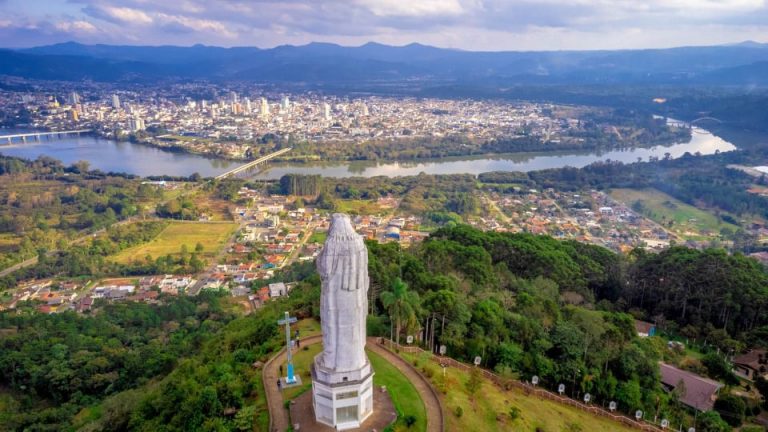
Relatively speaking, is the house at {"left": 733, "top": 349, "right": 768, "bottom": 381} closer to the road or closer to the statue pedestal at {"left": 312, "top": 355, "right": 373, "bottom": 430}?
the statue pedestal at {"left": 312, "top": 355, "right": 373, "bottom": 430}

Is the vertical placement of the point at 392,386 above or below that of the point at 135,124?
below

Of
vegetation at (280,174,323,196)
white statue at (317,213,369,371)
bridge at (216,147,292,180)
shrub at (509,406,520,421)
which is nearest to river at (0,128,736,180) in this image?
bridge at (216,147,292,180)

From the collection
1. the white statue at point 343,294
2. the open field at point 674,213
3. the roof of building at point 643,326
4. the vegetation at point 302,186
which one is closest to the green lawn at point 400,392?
the white statue at point 343,294

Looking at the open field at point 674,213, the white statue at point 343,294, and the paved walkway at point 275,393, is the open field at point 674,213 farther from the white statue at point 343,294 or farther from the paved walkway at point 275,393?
the white statue at point 343,294

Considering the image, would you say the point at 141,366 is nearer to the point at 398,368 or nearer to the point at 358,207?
the point at 398,368

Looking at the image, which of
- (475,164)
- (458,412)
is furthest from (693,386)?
(475,164)

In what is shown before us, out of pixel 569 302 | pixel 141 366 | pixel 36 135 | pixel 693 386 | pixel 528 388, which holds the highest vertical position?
pixel 36 135

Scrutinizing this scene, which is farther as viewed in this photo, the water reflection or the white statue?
the water reflection
